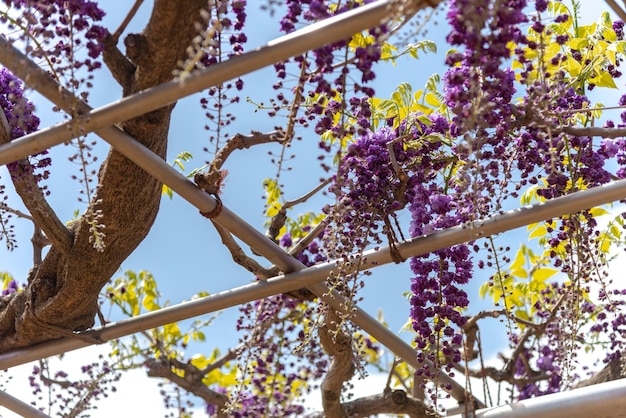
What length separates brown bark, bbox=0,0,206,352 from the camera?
180 centimetres

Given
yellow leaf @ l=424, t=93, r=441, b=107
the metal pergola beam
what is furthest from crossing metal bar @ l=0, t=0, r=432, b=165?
the metal pergola beam

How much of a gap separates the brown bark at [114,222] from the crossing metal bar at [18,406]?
0.26m

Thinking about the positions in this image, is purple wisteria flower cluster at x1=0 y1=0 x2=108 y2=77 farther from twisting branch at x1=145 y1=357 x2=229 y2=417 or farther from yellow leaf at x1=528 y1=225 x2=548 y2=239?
twisting branch at x1=145 y1=357 x2=229 y2=417

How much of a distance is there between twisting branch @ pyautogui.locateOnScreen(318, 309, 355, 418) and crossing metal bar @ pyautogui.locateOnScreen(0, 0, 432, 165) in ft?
3.61

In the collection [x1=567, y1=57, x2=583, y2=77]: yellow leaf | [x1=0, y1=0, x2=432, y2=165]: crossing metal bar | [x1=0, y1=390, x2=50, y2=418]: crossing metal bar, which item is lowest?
[x1=0, y1=0, x2=432, y2=165]: crossing metal bar

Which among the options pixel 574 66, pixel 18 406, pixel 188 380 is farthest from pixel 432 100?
pixel 188 380

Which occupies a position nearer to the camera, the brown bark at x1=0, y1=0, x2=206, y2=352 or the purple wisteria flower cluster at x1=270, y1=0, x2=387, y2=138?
the purple wisteria flower cluster at x1=270, y1=0, x2=387, y2=138

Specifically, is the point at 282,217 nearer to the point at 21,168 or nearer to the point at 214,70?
the point at 21,168

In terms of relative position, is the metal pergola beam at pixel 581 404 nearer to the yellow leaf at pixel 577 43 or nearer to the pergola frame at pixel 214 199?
the pergola frame at pixel 214 199

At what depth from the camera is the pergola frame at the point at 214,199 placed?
1496 millimetres

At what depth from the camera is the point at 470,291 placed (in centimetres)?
223

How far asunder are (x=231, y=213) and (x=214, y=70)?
1.94 ft

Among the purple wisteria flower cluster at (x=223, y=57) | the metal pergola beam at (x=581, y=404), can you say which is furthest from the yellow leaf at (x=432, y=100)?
the metal pergola beam at (x=581, y=404)

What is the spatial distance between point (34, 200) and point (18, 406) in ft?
3.38
